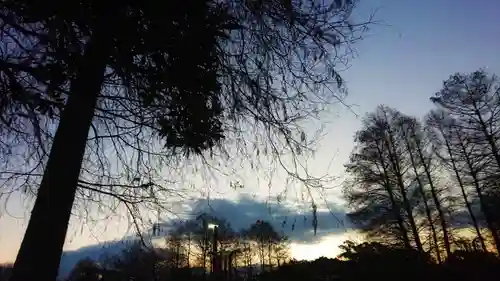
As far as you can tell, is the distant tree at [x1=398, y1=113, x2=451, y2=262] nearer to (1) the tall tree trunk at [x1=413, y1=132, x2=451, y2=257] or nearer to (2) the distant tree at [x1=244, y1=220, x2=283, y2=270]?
(1) the tall tree trunk at [x1=413, y1=132, x2=451, y2=257]

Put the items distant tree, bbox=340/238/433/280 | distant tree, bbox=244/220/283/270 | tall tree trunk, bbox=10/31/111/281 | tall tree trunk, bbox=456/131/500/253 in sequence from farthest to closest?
distant tree, bbox=244/220/283/270 < tall tree trunk, bbox=456/131/500/253 < distant tree, bbox=340/238/433/280 < tall tree trunk, bbox=10/31/111/281

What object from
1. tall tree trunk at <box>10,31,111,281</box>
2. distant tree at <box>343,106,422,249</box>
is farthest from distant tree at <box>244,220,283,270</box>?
tall tree trunk at <box>10,31,111,281</box>

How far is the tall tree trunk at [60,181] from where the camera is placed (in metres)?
2.59

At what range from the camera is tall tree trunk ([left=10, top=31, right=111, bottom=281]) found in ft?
8.48

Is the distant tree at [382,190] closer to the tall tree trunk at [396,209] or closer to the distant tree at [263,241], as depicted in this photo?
the tall tree trunk at [396,209]

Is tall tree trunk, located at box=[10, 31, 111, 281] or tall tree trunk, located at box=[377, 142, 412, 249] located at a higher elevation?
tall tree trunk, located at box=[377, 142, 412, 249]

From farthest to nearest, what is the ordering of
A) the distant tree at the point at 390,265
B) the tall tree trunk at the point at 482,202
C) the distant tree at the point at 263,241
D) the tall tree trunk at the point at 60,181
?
the distant tree at the point at 263,241 → the tall tree trunk at the point at 482,202 → the distant tree at the point at 390,265 → the tall tree trunk at the point at 60,181

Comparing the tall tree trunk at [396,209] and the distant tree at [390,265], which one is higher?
the tall tree trunk at [396,209]

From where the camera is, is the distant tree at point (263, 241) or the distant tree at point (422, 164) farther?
the distant tree at point (263, 241)

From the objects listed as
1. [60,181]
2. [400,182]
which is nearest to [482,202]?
[400,182]

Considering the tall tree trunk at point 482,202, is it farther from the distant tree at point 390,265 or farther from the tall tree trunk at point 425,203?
the distant tree at point 390,265

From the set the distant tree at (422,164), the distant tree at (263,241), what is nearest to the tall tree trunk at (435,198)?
the distant tree at (422,164)

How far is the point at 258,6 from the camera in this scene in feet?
10.1

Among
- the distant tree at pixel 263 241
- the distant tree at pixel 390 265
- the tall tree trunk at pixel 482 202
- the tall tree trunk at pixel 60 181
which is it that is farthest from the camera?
Answer: the distant tree at pixel 263 241
